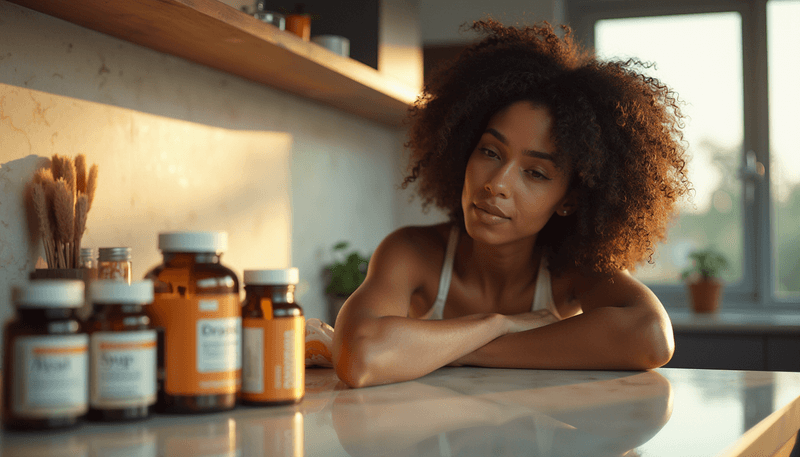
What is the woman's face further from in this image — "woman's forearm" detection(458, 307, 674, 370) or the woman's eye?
"woman's forearm" detection(458, 307, 674, 370)

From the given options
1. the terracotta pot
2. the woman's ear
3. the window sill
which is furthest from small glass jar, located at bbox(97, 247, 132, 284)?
the terracotta pot

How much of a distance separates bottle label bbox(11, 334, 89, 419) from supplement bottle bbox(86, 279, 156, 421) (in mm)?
14

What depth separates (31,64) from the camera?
4.02 feet

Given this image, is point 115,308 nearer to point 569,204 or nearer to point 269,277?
point 269,277

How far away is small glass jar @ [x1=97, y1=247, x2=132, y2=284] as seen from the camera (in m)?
1.03

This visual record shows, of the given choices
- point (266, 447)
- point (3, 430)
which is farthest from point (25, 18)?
point (266, 447)

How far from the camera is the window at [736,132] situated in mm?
2936

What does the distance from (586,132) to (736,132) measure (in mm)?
2154

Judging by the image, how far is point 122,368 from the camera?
1.91 ft

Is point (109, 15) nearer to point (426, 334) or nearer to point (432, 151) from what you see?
point (432, 151)

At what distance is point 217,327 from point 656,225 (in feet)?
3.19

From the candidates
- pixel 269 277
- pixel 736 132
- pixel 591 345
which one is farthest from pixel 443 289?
pixel 736 132

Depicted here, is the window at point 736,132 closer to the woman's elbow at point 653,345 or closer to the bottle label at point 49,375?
the woman's elbow at point 653,345

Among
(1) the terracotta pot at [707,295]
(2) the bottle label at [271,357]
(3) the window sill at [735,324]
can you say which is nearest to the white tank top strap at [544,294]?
(2) the bottle label at [271,357]
